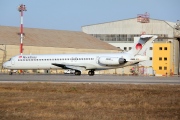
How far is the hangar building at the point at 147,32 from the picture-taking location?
98.2 meters

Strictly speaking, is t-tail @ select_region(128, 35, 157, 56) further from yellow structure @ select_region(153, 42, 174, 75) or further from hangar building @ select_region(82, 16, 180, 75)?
yellow structure @ select_region(153, 42, 174, 75)

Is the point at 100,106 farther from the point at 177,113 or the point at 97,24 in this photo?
the point at 97,24

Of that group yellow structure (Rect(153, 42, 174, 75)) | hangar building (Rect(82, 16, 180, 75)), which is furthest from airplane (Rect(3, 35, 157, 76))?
yellow structure (Rect(153, 42, 174, 75))

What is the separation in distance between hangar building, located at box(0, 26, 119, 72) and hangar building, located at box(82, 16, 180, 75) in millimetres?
3664

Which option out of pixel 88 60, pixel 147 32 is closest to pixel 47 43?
pixel 147 32

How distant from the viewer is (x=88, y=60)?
227ft

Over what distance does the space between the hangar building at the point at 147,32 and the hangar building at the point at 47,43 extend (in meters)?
3.66

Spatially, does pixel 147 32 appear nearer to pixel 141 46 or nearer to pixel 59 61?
pixel 141 46

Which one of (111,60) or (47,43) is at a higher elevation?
(47,43)

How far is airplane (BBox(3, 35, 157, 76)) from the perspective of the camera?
2614 inches

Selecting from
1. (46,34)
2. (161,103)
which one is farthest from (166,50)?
(161,103)

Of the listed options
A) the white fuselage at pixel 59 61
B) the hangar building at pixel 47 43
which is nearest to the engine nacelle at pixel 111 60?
the white fuselage at pixel 59 61

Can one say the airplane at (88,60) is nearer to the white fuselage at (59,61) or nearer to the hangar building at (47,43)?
the white fuselage at (59,61)

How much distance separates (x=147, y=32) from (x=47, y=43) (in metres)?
22.5
